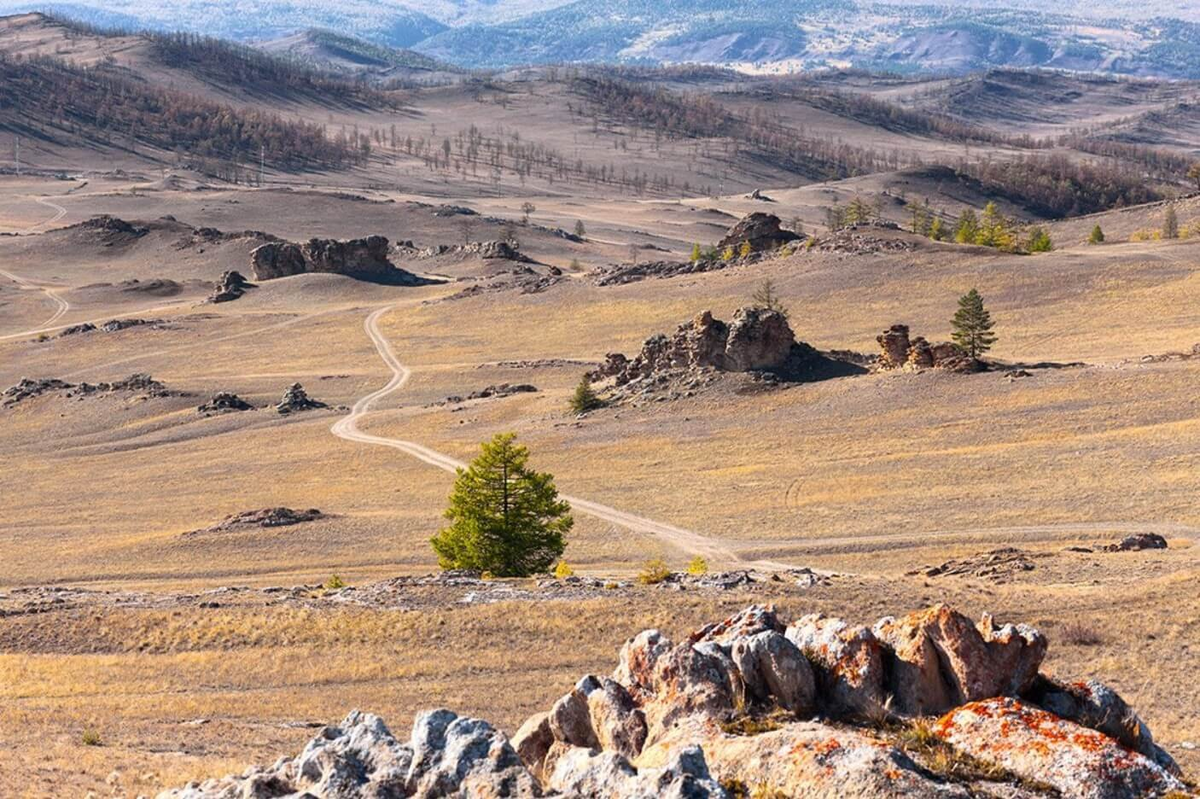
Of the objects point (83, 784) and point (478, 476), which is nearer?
point (83, 784)

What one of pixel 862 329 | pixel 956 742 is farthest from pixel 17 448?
pixel 956 742

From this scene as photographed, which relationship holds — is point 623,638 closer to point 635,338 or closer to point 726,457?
point 726,457

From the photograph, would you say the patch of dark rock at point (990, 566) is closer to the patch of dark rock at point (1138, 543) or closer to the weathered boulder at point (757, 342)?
the patch of dark rock at point (1138, 543)

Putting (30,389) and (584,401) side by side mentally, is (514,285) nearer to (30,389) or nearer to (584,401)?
(30,389)

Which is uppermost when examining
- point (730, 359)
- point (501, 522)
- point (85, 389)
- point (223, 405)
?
point (730, 359)

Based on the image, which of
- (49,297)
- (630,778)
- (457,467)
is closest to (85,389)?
(457,467)

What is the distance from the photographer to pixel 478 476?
43.8m

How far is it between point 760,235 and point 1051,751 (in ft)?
341

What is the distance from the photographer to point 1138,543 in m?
38.9

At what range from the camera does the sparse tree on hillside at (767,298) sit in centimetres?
8700

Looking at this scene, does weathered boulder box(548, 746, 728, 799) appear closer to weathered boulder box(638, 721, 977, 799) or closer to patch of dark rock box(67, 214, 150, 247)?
weathered boulder box(638, 721, 977, 799)


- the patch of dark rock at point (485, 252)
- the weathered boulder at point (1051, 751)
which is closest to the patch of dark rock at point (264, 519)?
the weathered boulder at point (1051, 751)

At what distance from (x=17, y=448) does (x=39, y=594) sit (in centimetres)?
4158

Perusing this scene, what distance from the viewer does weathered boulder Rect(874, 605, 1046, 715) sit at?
1608 centimetres
